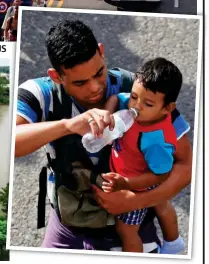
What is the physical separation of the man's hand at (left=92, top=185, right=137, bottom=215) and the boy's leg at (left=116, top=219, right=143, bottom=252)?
4 cm

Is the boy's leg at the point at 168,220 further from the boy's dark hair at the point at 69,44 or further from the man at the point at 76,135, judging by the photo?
the boy's dark hair at the point at 69,44

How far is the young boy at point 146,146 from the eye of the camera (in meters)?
1.64

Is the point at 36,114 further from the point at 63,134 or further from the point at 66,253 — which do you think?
the point at 66,253

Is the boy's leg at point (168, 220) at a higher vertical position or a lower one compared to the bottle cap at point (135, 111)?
lower

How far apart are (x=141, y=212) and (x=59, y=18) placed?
53 centimetres

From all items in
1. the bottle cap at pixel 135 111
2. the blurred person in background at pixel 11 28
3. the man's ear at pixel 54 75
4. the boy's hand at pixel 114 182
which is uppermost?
the blurred person in background at pixel 11 28

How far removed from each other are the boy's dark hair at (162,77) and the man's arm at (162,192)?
124 mm

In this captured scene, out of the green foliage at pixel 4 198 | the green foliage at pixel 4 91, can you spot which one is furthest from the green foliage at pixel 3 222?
the green foliage at pixel 4 91

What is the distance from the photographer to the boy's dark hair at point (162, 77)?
5.34 ft

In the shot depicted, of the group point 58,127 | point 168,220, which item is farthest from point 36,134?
point 168,220

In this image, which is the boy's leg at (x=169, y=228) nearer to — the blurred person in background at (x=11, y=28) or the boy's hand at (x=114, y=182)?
the boy's hand at (x=114, y=182)

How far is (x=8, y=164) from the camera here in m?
1.69

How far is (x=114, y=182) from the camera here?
5.51ft

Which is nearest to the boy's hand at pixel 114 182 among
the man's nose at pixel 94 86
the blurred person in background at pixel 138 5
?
the man's nose at pixel 94 86
